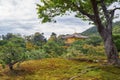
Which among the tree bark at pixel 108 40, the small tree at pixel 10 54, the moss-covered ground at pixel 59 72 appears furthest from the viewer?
the tree bark at pixel 108 40

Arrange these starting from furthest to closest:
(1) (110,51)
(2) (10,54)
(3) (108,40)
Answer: (3) (108,40) < (1) (110,51) < (2) (10,54)

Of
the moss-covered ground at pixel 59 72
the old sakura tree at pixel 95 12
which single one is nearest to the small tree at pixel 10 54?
the moss-covered ground at pixel 59 72

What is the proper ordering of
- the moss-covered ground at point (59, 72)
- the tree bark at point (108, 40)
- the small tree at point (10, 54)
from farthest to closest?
the tree bark at point (108, 40) → the small tree at point (10, 54) → the moss-covered ground at point (59, 72)

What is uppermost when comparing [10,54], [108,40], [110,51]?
[108,40]

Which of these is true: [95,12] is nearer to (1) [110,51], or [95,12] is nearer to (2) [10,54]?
(1) [110,51]

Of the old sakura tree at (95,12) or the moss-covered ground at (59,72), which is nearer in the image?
the moss-covered ground at (59,72)

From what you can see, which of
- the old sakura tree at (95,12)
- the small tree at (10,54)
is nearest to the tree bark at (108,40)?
the old sakura tree at (95,12)

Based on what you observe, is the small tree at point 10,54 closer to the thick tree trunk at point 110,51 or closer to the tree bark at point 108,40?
the tree bark at point 108,40

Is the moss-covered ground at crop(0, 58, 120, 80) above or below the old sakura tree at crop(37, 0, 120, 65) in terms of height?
below

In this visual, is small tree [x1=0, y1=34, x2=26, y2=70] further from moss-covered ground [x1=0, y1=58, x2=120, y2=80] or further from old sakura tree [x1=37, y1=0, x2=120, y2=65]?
old sakura tree [x1=37, y1=0, x2=120, y2=65]

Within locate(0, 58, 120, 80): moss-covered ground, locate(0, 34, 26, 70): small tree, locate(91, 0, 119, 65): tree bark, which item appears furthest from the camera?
locate(91, 0, 119, 65): tree bark

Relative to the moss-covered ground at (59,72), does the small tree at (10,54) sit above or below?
above

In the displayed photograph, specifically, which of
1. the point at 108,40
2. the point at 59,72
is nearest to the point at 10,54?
the point at 59,72

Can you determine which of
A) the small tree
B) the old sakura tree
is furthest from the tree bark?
the small tree
